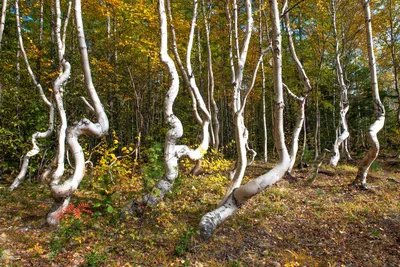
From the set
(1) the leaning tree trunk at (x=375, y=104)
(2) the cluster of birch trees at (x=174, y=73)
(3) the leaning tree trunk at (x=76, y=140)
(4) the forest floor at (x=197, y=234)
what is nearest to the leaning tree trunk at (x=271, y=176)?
(2) the cluster of birch trees at (x=174, y=73)

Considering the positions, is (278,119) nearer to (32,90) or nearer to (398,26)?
(32,90)

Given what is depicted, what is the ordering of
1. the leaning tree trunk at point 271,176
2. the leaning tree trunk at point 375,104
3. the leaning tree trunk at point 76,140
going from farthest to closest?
the leaning tree trunk at point 375,104 < the leaning tree trunk at point 271,176 < the leaning tree trunk at point 76,140

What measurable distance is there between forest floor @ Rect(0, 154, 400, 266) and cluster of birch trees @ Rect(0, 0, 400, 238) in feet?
1.30

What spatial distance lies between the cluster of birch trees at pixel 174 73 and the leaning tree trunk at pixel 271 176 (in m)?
0.02

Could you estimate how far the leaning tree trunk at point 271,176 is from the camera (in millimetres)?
4367

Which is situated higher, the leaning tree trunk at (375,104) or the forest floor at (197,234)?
the leaning tree trunk at (375,104)

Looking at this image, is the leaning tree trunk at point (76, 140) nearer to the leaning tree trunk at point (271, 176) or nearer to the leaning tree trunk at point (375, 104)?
the leaning tree trunk at point (271, 176)

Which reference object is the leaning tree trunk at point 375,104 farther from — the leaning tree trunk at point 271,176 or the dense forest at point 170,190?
the leaning tree trunk at point 271,176

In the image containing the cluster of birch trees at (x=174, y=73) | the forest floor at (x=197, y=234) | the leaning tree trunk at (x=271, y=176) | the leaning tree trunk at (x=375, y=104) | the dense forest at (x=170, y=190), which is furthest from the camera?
the leaning tree trunk at (x=375, y=104)

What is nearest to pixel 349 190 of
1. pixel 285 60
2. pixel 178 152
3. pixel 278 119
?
pixel 278 119

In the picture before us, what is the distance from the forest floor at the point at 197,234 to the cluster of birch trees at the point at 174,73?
1.30 ft

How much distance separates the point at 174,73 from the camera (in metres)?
5.27

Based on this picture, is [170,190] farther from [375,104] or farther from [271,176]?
[375,104]

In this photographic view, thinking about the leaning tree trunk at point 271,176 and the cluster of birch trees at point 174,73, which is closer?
the leaning tree trunk at point 271,176
